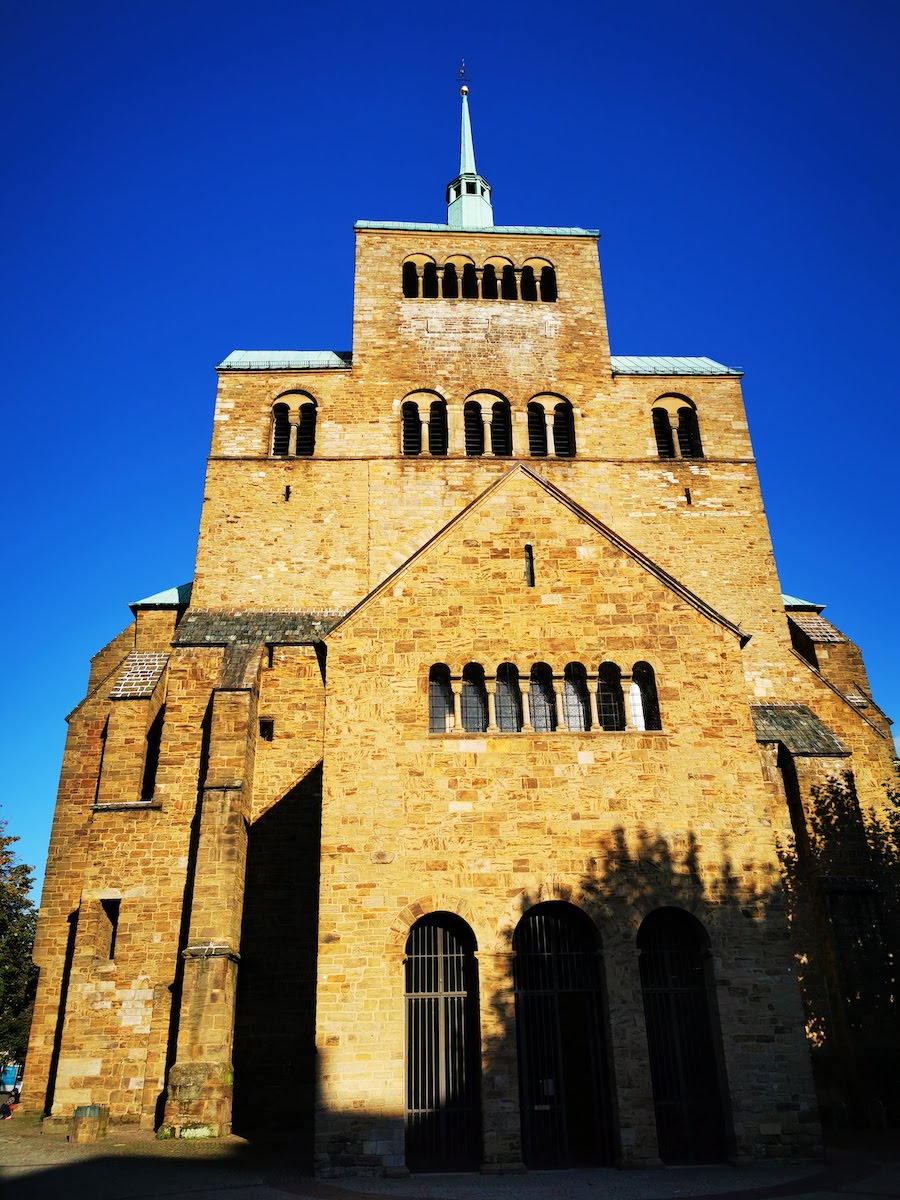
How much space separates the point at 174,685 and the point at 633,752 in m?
12.5

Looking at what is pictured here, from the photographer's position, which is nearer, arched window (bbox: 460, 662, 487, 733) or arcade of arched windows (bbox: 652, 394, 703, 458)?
arched window (bbox: 460, 662, 487, 733)

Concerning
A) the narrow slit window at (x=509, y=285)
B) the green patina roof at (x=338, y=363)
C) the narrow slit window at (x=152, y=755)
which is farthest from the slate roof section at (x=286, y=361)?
the narrow slit window at (x=152, y=755)

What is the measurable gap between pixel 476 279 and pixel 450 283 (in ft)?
3.24

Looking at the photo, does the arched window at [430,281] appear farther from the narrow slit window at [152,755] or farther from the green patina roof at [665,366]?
the narrow slit window at [152,755]

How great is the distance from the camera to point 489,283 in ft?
109

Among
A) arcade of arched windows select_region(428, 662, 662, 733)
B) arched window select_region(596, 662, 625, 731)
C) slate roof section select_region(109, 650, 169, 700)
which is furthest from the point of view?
slate roof section select_region(109, 650, 169, 700)

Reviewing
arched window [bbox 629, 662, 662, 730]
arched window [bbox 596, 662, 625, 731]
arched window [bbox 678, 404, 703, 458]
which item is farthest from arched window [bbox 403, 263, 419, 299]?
arched window [bbox 629, 662, 662, 730]

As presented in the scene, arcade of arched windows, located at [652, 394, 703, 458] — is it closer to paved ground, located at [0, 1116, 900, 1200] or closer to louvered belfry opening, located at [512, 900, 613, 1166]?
louvered belfry opening, located at [512, 900, 613, 1166]

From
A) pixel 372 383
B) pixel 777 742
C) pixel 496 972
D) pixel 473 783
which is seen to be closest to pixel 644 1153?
pixel 496 972

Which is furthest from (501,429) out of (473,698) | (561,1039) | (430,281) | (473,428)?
(561,1039)

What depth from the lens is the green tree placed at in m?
36.8

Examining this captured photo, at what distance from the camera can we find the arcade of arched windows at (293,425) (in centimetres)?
2961

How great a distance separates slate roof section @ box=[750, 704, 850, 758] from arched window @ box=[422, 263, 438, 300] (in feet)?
61.6

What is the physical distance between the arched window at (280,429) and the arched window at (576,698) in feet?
50.8
